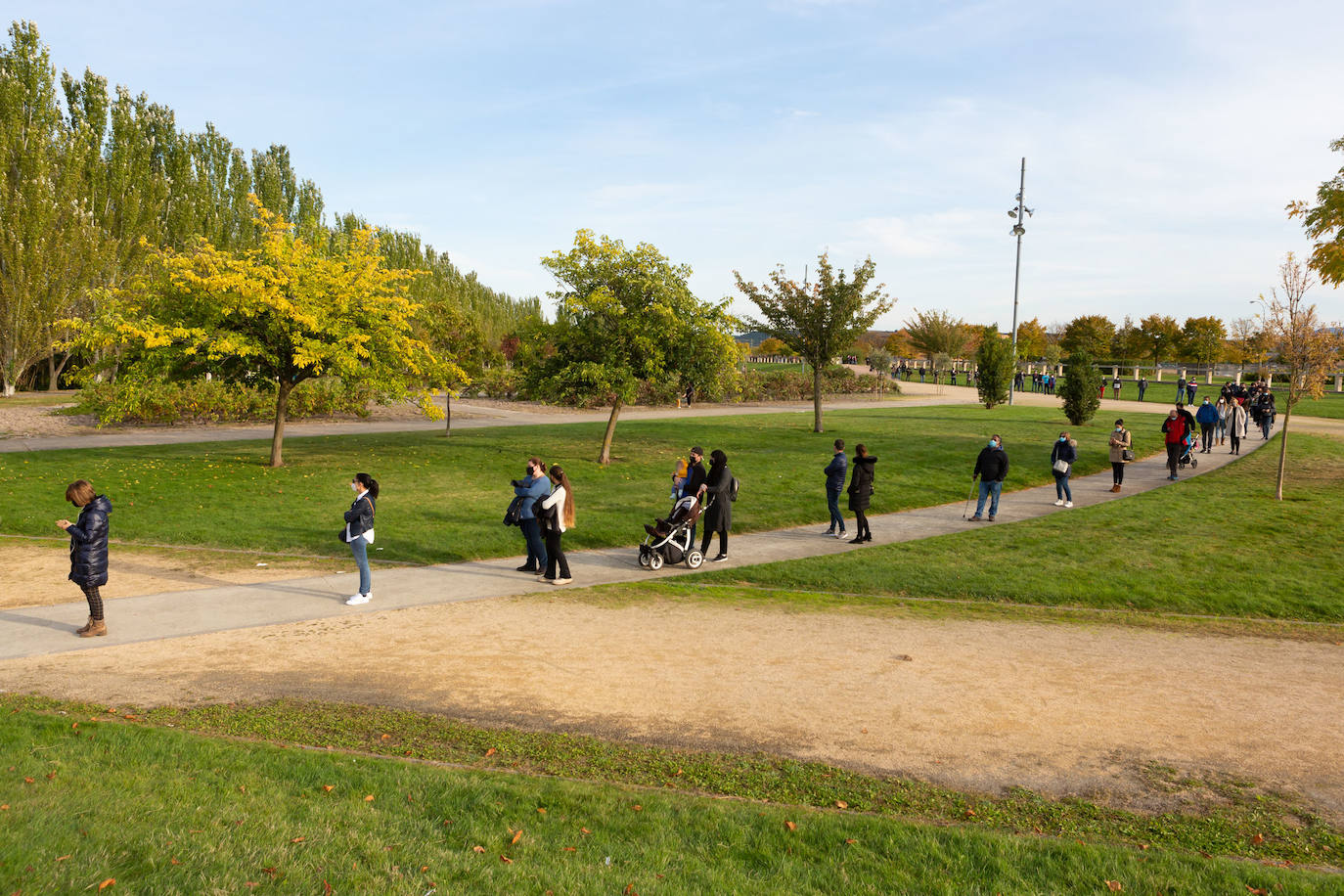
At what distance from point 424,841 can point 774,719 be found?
9.76 ft

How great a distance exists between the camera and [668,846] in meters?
4.70

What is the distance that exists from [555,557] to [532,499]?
2.71ft

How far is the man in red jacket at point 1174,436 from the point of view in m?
18.7

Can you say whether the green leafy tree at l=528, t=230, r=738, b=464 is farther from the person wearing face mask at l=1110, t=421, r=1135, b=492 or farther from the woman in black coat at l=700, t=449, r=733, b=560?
the person wearing face mask at l=1110, t=421, r=1135, b=492

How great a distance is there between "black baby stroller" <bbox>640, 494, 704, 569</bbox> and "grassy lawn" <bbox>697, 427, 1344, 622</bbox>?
Result: 0.61 meters

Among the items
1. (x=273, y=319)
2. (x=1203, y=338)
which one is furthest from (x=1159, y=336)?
(x=273, y=319)

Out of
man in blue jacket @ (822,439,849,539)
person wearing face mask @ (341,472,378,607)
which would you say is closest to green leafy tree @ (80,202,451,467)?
person wearing face mask @ (341,472,378,607)

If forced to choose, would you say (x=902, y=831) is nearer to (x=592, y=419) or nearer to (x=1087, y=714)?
(x=1087, y=714)

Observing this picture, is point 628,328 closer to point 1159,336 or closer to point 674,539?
point 674,539

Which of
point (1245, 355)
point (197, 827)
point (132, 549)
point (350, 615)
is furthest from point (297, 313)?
point (1245, 355)

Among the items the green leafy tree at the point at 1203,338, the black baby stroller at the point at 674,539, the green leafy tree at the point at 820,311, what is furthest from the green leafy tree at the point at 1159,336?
the black baby stroller at the point at 674,539

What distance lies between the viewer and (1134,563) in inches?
473

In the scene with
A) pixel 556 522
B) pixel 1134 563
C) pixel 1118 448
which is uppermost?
pixel 1118 448

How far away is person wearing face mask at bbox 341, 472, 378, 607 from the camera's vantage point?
9.72m
